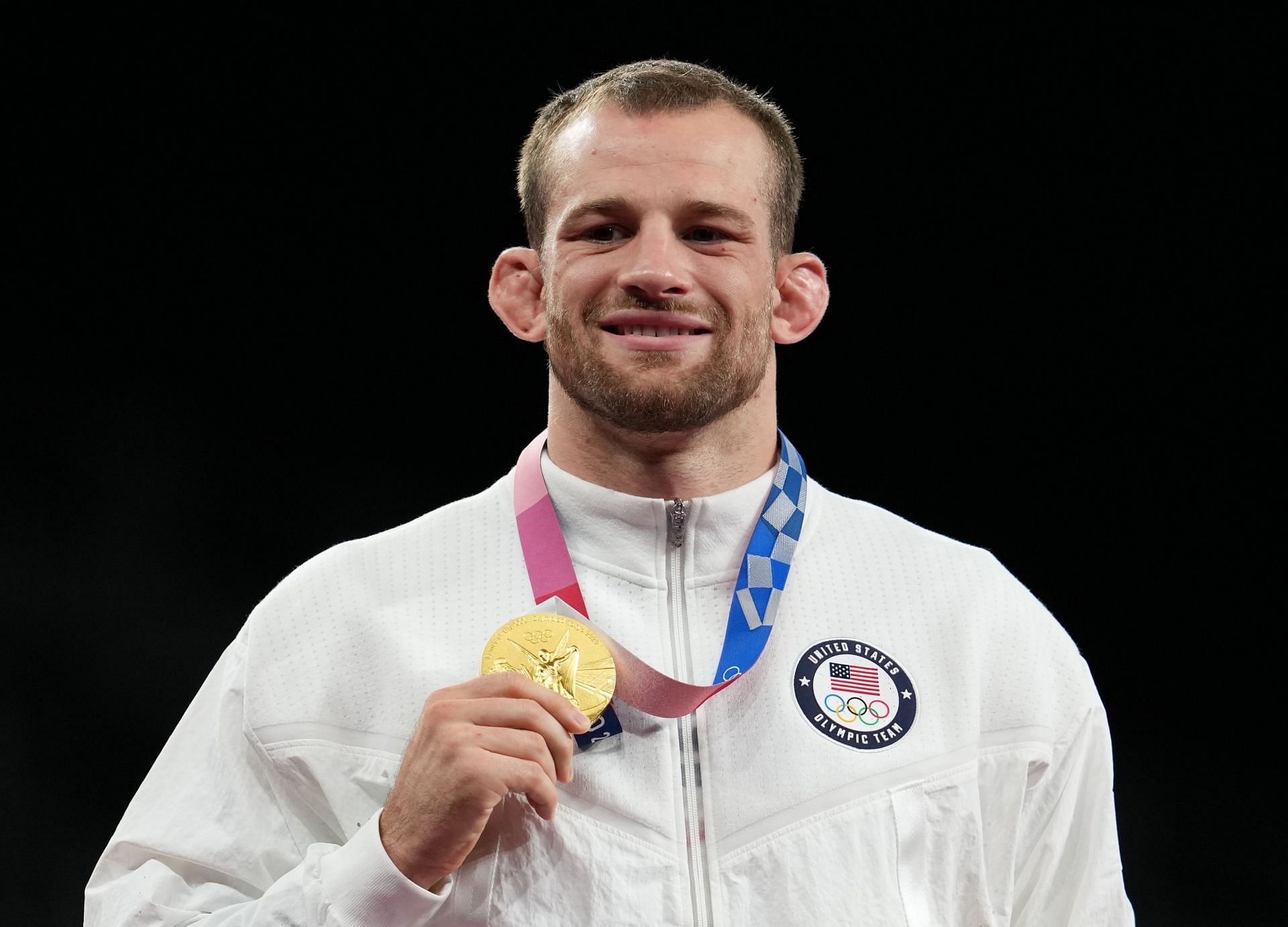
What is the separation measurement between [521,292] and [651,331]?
30cm

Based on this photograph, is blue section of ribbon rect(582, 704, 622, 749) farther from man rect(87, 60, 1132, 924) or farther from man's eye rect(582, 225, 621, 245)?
man's eye rect(582, 225, 621, 245)

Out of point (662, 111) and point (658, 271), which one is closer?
point (658, 271)

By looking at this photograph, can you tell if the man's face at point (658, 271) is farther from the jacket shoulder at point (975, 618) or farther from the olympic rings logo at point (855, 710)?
the olympic rings logo at point (855, 710)

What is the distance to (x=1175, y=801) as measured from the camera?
3742mm

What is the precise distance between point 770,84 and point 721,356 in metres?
1.63

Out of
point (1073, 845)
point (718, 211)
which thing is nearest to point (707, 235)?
point (718, 211)

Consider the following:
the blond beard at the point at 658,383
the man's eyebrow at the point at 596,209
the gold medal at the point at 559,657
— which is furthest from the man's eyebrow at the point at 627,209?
the gold medal at the point at 559,657

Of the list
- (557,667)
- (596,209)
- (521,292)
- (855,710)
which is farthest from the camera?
(521,292)

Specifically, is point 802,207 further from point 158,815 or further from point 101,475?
point 158,815

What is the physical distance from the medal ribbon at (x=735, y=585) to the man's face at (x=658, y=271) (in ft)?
0.53

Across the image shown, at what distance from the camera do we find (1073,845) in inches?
89.4

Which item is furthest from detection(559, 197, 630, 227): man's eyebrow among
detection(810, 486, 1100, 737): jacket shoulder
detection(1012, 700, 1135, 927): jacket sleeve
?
detection(1012, 700, 1135, 927): jacket sleeve

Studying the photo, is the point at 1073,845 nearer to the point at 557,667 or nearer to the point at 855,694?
the point at 855,694

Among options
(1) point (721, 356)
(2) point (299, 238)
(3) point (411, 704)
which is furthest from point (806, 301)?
(2) point (299, 238)
